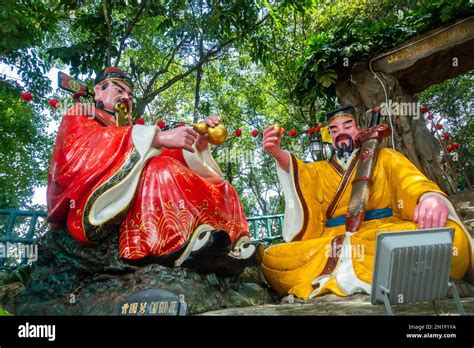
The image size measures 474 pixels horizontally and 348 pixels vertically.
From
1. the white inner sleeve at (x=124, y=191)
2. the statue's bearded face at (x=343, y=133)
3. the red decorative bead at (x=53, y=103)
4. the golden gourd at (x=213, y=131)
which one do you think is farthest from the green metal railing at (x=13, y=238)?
the statue's bearded face at (x=343, y=133)

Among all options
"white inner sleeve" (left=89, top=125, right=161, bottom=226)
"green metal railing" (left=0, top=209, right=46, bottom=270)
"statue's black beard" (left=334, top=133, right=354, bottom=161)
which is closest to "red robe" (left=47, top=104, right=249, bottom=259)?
"white inner sleeve" (left=89, top=125, right=161, bottom=226)

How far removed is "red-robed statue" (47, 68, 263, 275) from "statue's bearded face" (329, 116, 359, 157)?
1.36 metres

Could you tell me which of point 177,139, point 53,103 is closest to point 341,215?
point 177,139

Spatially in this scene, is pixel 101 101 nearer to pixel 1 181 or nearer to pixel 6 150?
pixel 6 150

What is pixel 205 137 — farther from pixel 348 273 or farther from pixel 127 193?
pixel 348 273

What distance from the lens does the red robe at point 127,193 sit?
3.79m

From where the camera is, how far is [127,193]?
391 centimetres

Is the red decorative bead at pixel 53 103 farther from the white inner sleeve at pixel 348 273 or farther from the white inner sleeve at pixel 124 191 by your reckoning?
the white inner sleeve at pixel 348 273

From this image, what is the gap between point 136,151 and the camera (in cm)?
407

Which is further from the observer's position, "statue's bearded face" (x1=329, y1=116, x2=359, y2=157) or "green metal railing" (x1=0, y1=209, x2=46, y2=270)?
"green metal railing" (x1=0, y1=209, x2=46, y2=270)

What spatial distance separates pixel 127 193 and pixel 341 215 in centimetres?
214

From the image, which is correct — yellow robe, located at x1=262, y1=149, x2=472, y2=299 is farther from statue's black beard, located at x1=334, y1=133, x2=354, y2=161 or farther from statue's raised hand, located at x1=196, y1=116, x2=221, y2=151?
statue's raised hand, located at x1=196, y1=116, x2=221, y2=151

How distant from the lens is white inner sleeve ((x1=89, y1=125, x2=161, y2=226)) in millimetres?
3818
